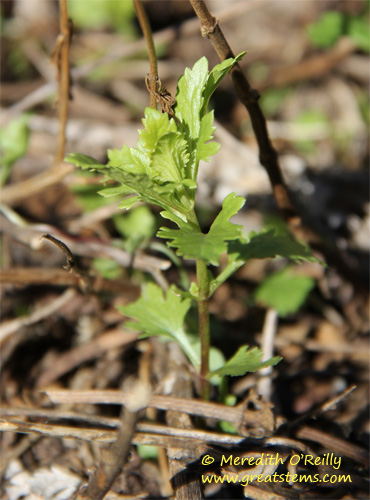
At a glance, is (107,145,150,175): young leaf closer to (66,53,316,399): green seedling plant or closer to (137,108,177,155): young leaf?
(66,53,316,399): green seedling plant

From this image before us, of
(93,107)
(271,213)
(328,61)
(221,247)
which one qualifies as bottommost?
(221,247)

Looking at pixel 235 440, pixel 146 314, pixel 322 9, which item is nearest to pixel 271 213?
pixel 146 314

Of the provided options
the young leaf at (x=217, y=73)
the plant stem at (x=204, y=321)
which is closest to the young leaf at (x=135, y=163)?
the young leaf at (x=217, y=73)

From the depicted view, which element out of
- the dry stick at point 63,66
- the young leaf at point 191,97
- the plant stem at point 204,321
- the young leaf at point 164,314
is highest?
the dry stick at point 63,66

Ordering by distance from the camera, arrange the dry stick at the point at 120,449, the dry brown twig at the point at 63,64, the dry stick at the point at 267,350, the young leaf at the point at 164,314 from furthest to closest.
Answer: the dry brown twig at the point at 63,64 < the dry stick at the point at 267,350 < the young leaf at the point at 164,314 < the dry stick at the point at 120,449

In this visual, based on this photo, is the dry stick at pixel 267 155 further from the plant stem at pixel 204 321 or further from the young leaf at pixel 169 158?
the plant stem at pixel 204 321

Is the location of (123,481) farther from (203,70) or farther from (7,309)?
(203,70)

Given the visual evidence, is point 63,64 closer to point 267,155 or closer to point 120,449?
point 267,155

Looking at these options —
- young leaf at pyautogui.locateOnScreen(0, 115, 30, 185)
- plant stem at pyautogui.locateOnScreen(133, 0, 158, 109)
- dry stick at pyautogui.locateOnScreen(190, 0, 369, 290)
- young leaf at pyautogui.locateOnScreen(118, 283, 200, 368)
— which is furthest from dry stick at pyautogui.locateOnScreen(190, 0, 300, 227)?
young leaf at pyautogui.locateOnScreen(0, 115, 30, 185)
